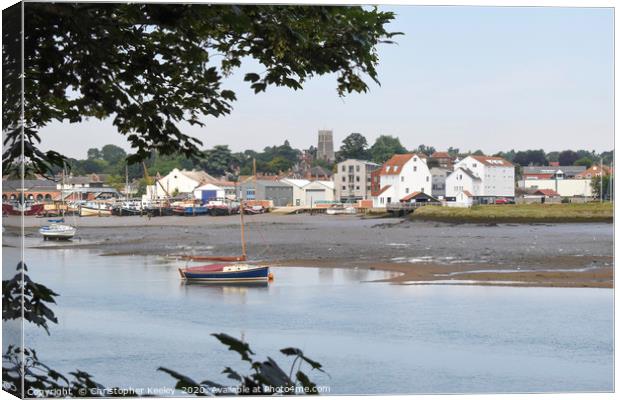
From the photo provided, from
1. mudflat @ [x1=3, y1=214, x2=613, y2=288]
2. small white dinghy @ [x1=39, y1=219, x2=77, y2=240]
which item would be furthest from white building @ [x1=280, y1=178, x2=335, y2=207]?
small white dinghy @ [x1=39, y1=219, x2=77, y2=240]

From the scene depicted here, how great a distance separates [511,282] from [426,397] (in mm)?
6990

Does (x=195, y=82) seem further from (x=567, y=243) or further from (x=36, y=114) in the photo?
(x=567, y=243)

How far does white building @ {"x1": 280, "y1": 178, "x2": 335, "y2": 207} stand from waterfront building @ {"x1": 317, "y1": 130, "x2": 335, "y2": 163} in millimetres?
1630

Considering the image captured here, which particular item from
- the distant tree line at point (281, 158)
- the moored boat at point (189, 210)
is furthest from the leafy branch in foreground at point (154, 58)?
the moored boat at point (189, 210)

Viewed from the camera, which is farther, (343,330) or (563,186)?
(563,186)

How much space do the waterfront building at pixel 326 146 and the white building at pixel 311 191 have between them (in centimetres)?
163

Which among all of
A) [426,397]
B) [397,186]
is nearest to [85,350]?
[397,186]

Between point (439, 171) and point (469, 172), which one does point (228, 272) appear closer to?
point (469, 172)

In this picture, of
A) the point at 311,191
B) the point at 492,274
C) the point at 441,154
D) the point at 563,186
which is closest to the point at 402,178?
the point at 441,154

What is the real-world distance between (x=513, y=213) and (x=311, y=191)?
2.29 m

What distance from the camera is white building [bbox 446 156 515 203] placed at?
30.3ft

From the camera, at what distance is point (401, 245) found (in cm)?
1377

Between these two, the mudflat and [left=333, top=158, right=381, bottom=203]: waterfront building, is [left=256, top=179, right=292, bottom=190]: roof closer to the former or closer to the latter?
the mudflat

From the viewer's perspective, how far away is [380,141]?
868cm
